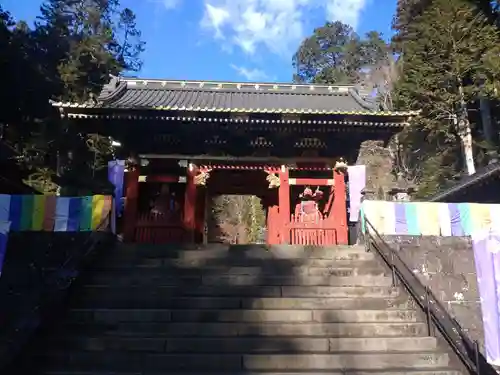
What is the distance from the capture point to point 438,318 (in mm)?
7543

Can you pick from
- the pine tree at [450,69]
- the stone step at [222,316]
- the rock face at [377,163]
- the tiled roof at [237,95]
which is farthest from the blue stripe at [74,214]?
the rock face at [377,163]

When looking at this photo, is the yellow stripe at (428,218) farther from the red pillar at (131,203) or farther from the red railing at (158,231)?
the red pillar at (131,203)

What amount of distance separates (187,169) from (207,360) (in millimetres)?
8360

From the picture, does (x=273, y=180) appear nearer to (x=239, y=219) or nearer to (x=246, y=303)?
(x=246, y=303)

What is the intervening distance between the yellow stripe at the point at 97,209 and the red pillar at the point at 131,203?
1171 mm

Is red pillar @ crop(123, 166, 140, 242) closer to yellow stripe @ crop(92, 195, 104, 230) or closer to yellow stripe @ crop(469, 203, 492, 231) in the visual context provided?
yellow stripe @ crop(92, 195, 104, 230)

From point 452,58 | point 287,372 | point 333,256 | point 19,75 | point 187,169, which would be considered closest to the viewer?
point 287,372

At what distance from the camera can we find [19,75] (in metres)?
23.4

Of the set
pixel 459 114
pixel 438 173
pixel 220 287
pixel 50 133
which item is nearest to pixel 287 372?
pixel 220 287

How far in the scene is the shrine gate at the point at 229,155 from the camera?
13211 mm

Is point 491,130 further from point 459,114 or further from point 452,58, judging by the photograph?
point 452,58

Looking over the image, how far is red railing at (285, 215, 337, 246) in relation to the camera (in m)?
13.4

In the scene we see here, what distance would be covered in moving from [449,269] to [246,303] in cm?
576

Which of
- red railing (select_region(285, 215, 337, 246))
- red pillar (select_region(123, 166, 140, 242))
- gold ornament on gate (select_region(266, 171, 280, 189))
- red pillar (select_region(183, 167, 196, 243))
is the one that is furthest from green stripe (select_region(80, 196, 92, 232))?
red railing (select_region(285, 215, 337, 246))
